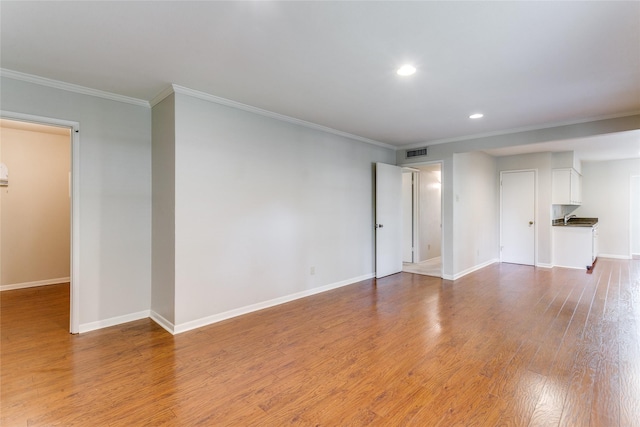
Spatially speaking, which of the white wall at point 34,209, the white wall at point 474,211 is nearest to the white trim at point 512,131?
the white wall at point 474,211

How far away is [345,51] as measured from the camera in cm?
233

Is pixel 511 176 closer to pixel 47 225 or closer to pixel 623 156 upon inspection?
pixel 623 156

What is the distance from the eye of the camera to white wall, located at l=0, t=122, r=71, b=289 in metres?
4.69

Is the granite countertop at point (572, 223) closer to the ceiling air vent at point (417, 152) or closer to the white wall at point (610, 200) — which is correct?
the white wall at point (610, 200)

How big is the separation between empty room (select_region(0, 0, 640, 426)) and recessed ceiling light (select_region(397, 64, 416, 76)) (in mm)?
23

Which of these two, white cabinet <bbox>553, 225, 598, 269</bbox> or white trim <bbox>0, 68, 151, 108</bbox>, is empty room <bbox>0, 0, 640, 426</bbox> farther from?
white cabinet <bbox>553, 225, 598, 269</bbox>

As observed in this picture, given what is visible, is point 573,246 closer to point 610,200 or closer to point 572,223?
point 572,223

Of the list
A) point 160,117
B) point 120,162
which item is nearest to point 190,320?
point 120,162

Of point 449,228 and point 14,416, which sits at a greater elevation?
point 449,228

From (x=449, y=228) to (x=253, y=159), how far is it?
11.8 feet

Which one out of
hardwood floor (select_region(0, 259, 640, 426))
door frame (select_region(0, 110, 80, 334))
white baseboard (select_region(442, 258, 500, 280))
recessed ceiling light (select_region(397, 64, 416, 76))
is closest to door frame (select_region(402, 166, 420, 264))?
white baseboard (select_region(442, 258, 500, 280))

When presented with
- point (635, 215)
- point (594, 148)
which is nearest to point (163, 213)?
point (594, 148)

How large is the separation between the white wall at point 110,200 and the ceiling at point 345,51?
0.26 meters

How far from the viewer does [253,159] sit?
11.9 feet
